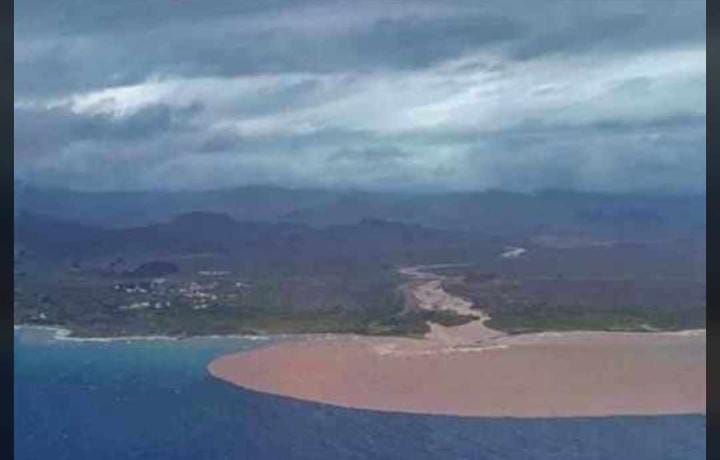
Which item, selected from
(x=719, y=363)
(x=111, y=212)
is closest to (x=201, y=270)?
(x=111, y=212)

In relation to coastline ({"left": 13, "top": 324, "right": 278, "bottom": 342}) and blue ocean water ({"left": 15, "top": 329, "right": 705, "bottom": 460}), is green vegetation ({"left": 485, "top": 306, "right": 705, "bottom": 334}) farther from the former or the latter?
coastline ({"left": 13, "top": 324, "right": 278, "bottom": 342})

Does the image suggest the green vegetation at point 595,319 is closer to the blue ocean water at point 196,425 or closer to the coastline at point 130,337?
the blue ocean water at point 196,425

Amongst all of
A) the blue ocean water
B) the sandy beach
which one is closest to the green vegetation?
the sandy beach

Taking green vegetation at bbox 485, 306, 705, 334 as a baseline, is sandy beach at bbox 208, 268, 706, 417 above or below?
below

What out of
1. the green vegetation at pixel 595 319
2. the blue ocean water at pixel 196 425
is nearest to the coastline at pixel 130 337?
the blue ocean water at pixel 196 425

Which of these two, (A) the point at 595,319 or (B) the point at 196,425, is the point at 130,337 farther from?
(A) the point at 595,319
